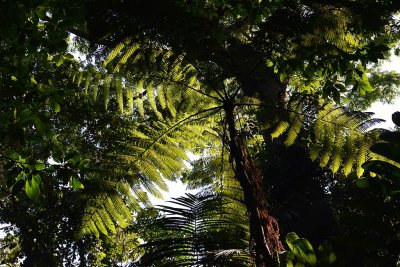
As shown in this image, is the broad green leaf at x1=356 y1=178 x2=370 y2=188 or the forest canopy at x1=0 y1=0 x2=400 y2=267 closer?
the broad green leaf at x1=356 y1=178 x2=370 y2=188

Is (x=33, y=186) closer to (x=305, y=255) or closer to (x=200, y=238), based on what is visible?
(x=200, y=238)

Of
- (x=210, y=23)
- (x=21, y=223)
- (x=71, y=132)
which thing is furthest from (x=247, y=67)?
(x=21, y=223)

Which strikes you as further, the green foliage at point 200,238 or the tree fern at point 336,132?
the tree fern at point 336,132

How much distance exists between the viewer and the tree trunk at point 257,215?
80.7 inches

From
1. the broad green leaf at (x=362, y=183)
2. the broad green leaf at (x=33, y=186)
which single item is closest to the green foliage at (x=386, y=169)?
the broad green leaf at (x=362, y=183)

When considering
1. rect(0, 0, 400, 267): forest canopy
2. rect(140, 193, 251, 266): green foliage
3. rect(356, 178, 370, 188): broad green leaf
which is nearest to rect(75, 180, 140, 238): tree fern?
rect(0, 0, 400, 267): forest canopy

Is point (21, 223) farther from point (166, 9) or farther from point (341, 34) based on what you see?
point (341, 34)

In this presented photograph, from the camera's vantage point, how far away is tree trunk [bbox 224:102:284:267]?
2049 mm

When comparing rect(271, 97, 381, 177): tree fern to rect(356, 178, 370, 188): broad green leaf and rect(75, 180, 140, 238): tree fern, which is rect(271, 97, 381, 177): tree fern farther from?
rect(356, 178, 370, 188): broad green leaf

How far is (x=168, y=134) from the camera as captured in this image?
3.36m

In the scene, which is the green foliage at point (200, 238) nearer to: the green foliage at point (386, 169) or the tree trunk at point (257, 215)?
the tree trunk at point (257, 215)

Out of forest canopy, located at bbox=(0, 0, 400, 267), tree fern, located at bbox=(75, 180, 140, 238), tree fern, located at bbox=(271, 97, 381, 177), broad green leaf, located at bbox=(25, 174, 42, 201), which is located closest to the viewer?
broad green leaf, located at bbox=(25, 174, 42, 201)

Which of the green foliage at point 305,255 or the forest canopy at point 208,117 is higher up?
the forest canopy at point 208,117

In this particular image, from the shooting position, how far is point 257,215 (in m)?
2.16
